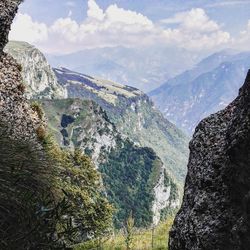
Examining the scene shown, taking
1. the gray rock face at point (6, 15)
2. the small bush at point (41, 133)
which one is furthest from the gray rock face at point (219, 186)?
the small bush at point (41, 133)

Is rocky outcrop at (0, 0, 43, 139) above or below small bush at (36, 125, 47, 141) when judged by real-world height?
above

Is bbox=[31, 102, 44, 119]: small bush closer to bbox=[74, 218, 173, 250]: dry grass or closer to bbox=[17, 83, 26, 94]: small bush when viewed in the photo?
bbox=[17, 83, 26, 94]: small bush

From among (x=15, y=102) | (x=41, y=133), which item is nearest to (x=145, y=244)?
(x=41, y=133)

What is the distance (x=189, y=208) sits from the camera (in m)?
8.19

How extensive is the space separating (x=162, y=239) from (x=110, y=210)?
35.7 feet

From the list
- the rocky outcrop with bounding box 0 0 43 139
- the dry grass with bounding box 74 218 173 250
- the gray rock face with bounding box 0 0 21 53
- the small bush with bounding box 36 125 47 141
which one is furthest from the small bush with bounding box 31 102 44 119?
the dry grass with bounding box 74 218 173 250

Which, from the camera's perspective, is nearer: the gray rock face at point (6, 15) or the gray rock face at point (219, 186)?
the gray rock face at point (219, 186)

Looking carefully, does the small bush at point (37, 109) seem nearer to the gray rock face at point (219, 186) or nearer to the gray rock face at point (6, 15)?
the gray rock face at point (6, 15)

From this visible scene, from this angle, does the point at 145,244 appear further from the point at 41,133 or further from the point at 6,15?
the point at 6,15

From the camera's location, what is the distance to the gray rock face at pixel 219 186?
6672mm

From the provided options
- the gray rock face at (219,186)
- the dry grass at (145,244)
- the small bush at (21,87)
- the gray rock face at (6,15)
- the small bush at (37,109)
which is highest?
the gray rock face at (6,15)

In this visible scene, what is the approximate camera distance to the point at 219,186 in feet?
24.3

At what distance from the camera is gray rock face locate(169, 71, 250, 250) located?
667 centimetres

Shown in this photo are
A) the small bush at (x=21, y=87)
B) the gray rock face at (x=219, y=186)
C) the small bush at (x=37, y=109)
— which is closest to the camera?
the gray rock face at (x=219, y=186)
